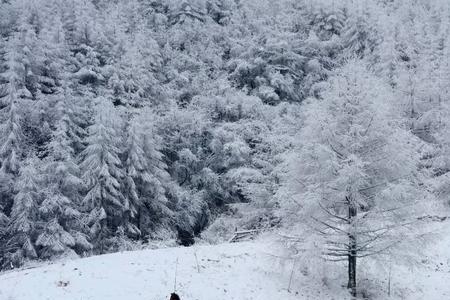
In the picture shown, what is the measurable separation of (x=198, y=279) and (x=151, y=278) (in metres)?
1.59

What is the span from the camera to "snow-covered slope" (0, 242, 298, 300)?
41.2ft

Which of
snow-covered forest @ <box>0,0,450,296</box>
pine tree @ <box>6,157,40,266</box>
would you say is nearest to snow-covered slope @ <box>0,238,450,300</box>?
snow-covered forest @ <box>0,0,450,296</box>

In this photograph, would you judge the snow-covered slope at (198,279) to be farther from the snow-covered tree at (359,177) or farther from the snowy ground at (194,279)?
the snow-covered tree at (359,177)

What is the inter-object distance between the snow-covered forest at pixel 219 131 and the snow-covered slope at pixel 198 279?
3.67 feet

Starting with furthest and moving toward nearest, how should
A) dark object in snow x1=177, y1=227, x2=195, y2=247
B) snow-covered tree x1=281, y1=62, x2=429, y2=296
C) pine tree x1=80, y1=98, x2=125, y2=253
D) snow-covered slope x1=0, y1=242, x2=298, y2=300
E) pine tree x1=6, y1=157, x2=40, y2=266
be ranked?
dark object in snow x1=177, y1=227, x2=195, y2=247 < pine tree x1=80, y1=98, x2=125, y2=253 < pine tree x1=6, y1=157, x2=40, y2=266 < snow-covered tree x1=281, y1=62, x2=429, y2=296 < snow-covered slope x1=0, y1=242, x2=298, y2=300

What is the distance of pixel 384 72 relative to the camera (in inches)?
1655

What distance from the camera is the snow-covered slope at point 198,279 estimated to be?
12.7 m

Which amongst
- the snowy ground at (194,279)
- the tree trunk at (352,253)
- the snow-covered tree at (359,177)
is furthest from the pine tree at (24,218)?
the tree trunk at (352,253)

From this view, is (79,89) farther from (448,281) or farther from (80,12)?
(448,281)

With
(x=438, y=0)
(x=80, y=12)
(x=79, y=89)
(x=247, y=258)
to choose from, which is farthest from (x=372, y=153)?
(x=438, y=0)

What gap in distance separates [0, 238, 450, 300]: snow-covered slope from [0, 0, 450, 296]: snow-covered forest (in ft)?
3.67

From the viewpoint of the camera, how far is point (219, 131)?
3684cm

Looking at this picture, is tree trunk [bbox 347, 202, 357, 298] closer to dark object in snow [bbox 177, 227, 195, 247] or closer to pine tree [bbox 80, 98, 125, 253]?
pine tree [bbox 80, 98, 125, 253]

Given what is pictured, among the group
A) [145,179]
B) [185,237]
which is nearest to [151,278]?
[145,179]
